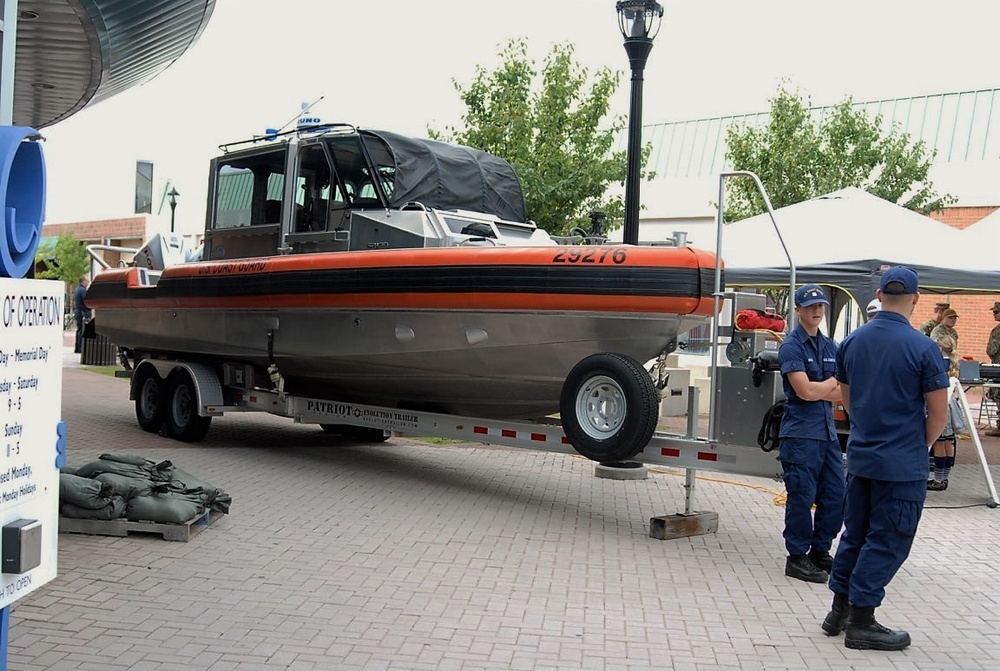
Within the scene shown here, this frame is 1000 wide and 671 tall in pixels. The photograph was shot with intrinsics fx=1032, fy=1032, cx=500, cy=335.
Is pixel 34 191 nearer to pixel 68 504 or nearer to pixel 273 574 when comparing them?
pixel 273 574

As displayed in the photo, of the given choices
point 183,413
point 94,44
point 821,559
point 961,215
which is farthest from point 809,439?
point 961,215

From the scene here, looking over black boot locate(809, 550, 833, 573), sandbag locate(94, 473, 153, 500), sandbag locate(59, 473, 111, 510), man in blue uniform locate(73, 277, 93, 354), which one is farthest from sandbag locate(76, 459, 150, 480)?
man in blue uniform locate(73, 277, 93, 354)

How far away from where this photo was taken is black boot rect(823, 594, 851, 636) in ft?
16.7

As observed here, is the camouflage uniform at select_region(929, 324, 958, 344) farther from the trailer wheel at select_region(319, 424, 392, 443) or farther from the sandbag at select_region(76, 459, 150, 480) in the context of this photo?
the sandbag at select_region(76, 459, 150, 480)

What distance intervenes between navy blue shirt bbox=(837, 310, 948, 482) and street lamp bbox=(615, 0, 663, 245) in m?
4.45

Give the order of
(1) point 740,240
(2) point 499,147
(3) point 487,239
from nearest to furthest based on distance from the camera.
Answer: (3) point 487,239
(1) point 740,240
(2) point 499,147

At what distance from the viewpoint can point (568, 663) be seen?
462 cm

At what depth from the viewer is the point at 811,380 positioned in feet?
20.0

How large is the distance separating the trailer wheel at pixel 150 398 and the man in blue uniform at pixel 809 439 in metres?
7.40

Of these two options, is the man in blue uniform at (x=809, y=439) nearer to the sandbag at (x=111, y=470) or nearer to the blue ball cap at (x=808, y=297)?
the blue ball cap at (x=808, y=297)

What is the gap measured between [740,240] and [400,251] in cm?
516

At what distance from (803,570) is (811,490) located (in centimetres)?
Result: 52

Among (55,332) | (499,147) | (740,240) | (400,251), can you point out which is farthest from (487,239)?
(499,147)

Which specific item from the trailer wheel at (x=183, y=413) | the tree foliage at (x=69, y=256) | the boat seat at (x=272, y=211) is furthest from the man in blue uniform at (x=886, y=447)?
the tree foliage at (x=69, y=256)
